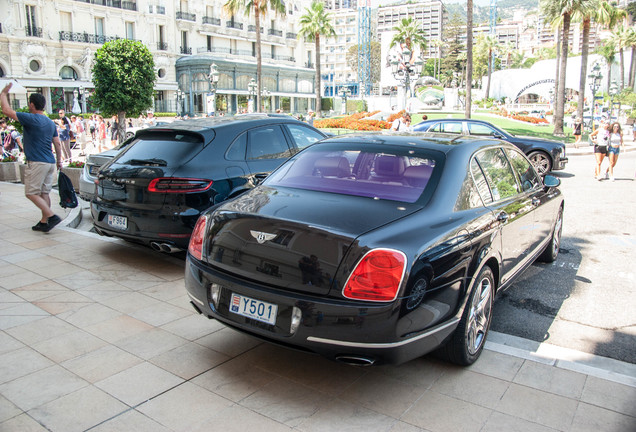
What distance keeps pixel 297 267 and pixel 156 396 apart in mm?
1200

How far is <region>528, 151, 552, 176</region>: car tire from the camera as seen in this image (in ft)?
46.1

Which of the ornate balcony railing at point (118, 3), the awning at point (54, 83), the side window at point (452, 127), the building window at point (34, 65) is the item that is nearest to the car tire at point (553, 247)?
the side window at point (452, 127)

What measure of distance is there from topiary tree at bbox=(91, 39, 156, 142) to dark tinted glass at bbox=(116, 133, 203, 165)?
19456mm

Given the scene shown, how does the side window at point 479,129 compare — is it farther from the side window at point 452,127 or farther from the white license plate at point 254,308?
the white license plate at point 254,308

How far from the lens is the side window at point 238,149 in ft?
19.1

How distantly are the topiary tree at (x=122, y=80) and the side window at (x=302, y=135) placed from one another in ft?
63.1

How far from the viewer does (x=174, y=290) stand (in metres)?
5.11

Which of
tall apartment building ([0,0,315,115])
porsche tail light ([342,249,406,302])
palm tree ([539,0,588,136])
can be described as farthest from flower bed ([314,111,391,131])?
porsche tail light ([342,249,406,302])

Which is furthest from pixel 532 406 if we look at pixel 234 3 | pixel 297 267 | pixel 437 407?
pixel 234 3

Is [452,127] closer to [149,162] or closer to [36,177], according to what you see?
[149,162]

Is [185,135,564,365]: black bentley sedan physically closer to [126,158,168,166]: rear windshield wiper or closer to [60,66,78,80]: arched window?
[126,158,168,166]: rear windshield wiper

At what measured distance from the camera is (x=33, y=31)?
45844mm

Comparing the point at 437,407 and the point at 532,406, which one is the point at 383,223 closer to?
the point at 437,407

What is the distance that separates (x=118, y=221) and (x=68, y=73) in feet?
164
